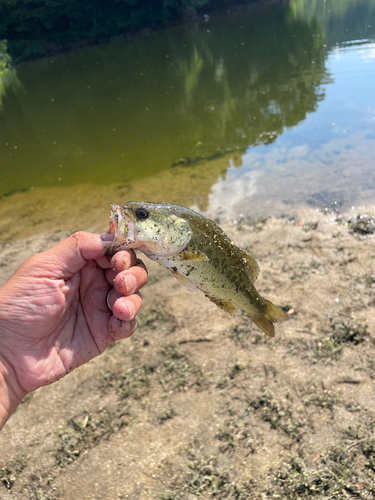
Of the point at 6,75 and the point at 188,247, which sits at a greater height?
the point at 6,75

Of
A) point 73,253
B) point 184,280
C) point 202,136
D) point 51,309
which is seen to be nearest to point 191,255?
point 184,280

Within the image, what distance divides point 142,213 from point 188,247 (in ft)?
1.26

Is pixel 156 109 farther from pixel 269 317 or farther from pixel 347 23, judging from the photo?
pixel 347 23

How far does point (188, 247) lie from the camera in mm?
2391

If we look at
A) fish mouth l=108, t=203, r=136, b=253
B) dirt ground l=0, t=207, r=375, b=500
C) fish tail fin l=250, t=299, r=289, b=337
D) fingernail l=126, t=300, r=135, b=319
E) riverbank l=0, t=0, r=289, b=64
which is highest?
riverbank l=0, t=0, r=289, b=64

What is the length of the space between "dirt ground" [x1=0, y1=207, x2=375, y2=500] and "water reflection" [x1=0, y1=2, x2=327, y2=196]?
21.1ft

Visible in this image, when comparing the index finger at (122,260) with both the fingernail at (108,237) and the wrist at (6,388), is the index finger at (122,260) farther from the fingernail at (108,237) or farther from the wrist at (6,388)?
the wrist at (6,388)

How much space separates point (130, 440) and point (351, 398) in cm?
226

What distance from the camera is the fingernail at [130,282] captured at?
2504mm

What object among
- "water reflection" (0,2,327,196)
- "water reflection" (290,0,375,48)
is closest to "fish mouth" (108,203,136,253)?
"water reflection" (0,2,327,196)

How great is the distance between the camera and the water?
334 inches

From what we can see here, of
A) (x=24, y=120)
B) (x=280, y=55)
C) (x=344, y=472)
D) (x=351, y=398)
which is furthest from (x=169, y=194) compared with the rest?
(x=280, y=55)

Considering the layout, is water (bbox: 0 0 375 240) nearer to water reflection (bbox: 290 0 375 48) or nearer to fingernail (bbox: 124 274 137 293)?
water reflection (bbox: 290 0 375 48)

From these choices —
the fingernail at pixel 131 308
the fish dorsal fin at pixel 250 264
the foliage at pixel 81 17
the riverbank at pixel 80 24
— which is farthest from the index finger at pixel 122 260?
the foliage at pixel 81 17
